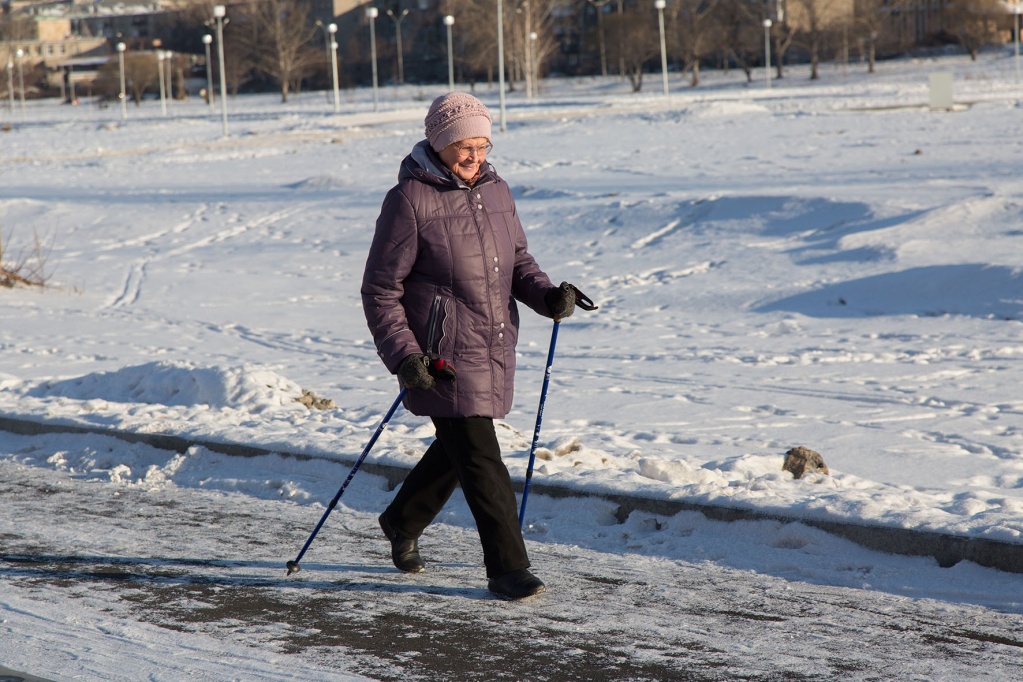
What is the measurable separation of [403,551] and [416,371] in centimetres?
96

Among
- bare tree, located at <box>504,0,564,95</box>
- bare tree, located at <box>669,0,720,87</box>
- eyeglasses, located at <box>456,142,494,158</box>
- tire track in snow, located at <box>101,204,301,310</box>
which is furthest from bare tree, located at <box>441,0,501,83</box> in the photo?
eyeglasses, located at <box>456,142,494,158</box>

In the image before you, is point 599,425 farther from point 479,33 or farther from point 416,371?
point 479,33

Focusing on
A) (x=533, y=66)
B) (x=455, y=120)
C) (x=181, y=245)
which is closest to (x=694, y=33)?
(x=533, y=66)

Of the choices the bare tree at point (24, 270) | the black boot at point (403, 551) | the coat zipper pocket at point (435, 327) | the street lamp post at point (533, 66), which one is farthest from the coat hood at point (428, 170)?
the street lamp post at point (533, 66)

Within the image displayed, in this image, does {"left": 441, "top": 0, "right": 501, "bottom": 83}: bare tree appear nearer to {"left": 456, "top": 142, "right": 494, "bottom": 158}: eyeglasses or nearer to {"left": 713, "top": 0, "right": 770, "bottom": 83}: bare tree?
{"left": 713, "top": 0, "right": 770, "bottom": 83}: bare tree

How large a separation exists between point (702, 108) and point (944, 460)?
107ft

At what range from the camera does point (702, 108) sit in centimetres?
3856

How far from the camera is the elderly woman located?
171 inches

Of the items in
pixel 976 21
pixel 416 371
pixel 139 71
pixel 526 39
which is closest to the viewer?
pixel 416 371

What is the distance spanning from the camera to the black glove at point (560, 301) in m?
4.52

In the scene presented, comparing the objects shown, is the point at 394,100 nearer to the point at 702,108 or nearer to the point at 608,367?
the point at 702,108

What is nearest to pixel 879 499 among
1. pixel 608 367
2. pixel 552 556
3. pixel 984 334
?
pixel 552 556

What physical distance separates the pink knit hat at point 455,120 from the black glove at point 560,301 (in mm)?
618

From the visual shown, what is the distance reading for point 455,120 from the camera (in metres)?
4.32
